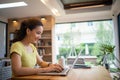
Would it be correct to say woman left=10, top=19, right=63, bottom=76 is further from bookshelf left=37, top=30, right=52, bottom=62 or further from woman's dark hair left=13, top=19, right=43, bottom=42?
bookshelf left=37, top=30, right=52, bottom=62

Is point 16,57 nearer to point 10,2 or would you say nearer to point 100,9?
point 10,2

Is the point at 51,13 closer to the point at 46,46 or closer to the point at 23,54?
the point at 46,46

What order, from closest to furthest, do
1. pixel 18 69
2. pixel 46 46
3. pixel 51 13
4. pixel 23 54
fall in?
pixel 18 69, pixel 23 54, pixel 51 13, pixel 46 46

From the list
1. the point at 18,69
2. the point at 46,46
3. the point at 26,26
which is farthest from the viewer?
the point at 46,46

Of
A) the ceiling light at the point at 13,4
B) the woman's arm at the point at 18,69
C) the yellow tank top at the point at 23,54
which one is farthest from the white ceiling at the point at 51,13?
the woman's arm at the point at 18,69

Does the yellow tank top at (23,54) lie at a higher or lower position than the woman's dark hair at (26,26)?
lower

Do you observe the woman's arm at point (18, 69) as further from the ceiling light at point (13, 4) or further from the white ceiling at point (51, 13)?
the ceiling light at point (13, 4)

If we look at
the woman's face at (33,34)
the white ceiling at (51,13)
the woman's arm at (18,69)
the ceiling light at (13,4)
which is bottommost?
the woman's arm at (18,69)

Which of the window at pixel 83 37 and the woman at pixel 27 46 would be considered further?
the window at pixel 83 37

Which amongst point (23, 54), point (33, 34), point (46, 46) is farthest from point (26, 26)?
point (46, 46)

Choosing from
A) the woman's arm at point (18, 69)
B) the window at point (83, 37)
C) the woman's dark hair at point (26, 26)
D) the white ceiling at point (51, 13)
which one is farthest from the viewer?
the window at point (83, 37)

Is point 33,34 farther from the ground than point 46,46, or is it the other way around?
point 33,34

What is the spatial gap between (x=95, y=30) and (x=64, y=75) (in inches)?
174

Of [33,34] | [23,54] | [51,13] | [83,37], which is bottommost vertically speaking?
[23,54]
